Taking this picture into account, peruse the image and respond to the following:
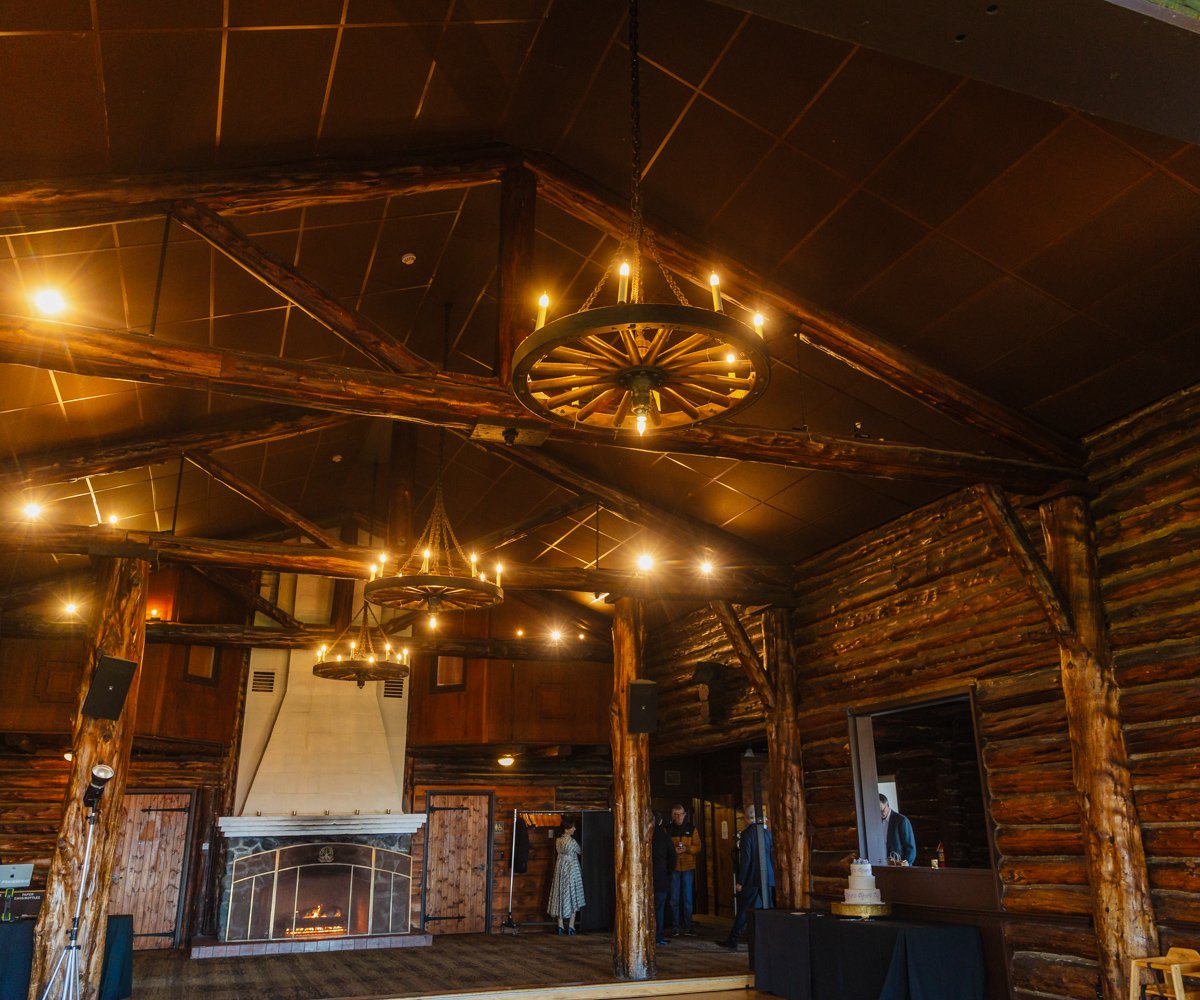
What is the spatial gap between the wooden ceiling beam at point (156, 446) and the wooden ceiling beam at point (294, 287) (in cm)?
349

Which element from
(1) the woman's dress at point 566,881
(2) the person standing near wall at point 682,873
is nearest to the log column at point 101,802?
(1) the woman's dress at point 566,881

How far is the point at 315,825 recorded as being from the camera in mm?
13117

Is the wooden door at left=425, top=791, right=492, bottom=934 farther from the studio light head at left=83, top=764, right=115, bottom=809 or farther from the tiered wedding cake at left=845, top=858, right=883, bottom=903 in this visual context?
the tiered wedding cake at left=845, top=858, right=883, bottom=903

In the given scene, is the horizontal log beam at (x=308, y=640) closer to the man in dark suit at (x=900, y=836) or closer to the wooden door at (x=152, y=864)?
the wooden door at (x=152, y=864)

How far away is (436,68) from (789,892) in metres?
8.65

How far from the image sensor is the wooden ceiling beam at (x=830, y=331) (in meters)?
7.24

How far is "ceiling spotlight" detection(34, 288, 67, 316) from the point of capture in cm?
659

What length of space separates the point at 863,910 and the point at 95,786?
21.9ft

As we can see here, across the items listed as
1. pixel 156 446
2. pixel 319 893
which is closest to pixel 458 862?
pixel 319 893

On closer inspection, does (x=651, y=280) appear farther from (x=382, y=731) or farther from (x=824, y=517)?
(x=382, y=731)

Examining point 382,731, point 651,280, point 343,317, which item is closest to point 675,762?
point 382,731

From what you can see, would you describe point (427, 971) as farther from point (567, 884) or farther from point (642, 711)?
point (567, 884)

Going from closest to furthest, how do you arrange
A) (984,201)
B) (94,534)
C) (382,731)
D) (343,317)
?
(984,201) → (343,317) → (94,534) → (382,731)

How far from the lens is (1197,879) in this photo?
20.3 ft
